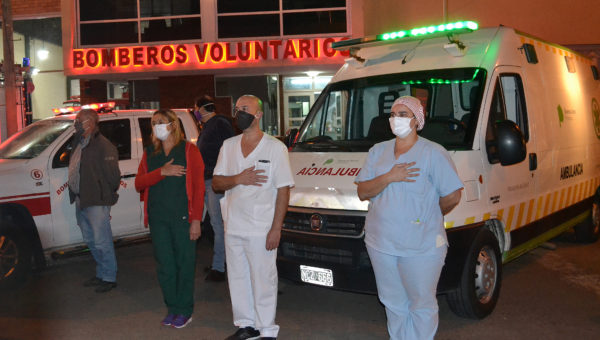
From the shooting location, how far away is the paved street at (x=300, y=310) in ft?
18.2

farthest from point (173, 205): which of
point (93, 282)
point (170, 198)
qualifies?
point (93, 282)

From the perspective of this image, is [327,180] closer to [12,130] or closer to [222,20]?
[12,130]

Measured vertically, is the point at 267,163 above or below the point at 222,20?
below

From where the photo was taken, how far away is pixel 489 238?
222 inches

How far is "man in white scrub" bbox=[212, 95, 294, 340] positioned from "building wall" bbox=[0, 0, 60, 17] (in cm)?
1980

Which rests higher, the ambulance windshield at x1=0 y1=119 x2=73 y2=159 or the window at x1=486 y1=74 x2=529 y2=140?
the window at x1=486 y1=74 x2=529 y2=140

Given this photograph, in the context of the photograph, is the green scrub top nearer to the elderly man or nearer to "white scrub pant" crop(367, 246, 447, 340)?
the elderly man

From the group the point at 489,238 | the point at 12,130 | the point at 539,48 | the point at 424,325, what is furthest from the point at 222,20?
the point at 424,325

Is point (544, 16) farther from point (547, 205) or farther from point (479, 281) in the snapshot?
point (479, 281)

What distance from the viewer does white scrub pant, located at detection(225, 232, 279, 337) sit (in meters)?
4.91

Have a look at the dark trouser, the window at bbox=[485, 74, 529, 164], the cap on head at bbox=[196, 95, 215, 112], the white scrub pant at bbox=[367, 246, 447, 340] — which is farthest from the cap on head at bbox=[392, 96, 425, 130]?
the cap on head at bbox=[196, 95, 215, 112]

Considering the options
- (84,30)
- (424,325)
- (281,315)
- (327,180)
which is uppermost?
(84,30)

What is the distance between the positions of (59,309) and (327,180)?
3.06m

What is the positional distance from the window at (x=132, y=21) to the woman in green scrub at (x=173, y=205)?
1358 centimetres
